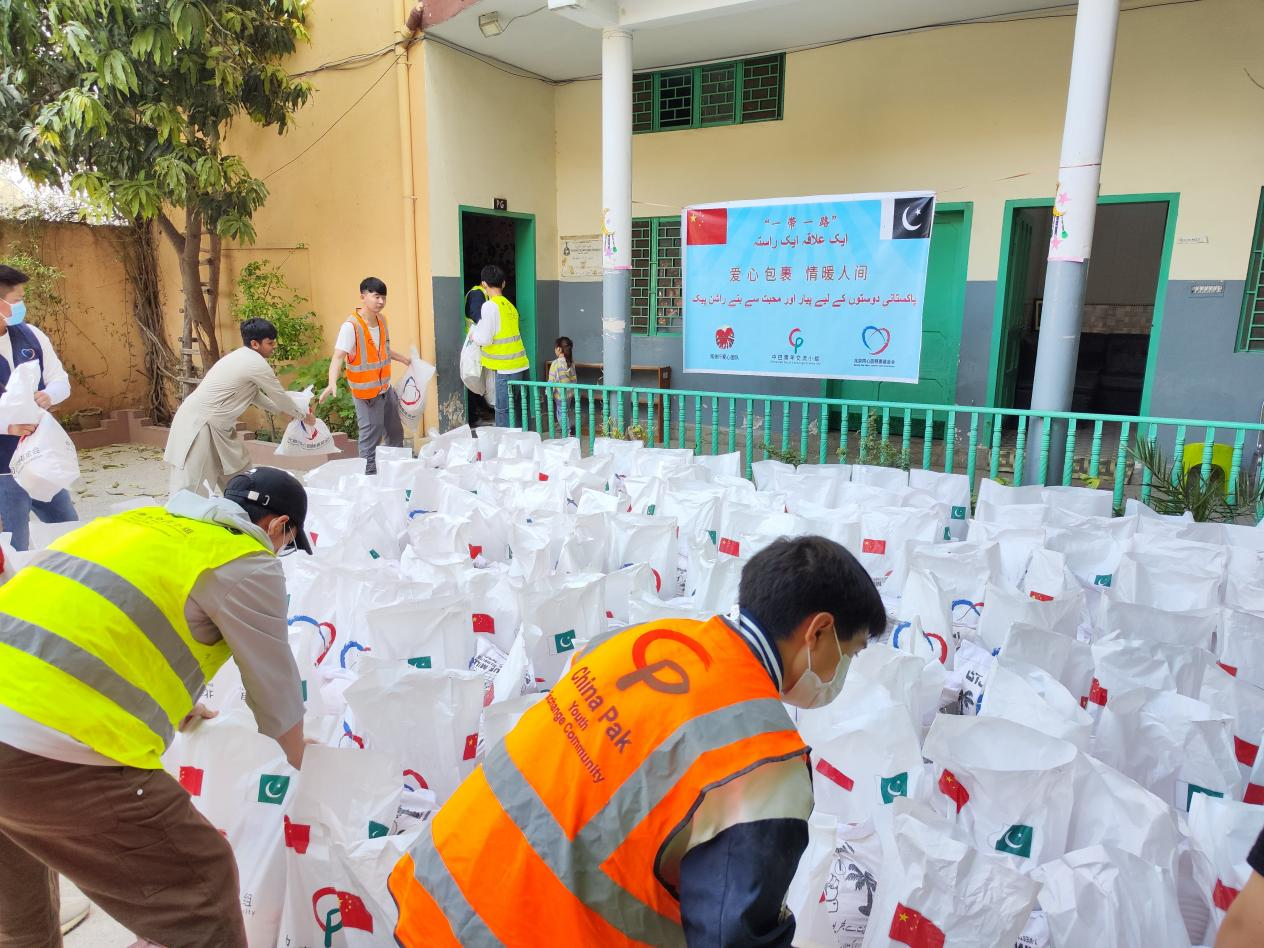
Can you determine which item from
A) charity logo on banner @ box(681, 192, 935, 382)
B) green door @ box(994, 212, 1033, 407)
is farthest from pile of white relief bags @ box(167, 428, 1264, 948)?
green door @ box(994, 212, 1033, 407)

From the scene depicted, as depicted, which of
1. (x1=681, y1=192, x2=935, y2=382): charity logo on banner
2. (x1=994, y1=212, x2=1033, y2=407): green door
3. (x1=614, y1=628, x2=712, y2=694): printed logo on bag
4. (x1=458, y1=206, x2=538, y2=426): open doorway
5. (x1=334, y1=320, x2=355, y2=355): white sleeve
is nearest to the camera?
(x1=614, y1=628, x2=712, y2=694): printed logo on bag

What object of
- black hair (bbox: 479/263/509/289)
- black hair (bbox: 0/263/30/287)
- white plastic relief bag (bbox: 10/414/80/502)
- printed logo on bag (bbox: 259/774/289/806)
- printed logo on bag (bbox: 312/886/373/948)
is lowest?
printed logo on bag (bbox: 312/886/373/948)

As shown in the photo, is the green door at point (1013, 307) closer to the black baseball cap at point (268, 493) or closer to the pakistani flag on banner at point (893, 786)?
the pakistani flag on banner at point (893, 786)

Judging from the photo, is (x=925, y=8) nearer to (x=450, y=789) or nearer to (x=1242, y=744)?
(x=1242, y=744)

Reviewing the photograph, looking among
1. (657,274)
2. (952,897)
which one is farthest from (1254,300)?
(952,897)

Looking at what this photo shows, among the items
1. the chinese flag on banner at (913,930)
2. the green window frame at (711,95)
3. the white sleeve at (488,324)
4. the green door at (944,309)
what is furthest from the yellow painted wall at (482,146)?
the chinese flag on banner at (913,930)

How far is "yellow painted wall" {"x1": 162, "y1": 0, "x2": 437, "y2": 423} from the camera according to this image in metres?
6.61

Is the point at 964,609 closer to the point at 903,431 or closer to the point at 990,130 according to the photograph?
the point at 903,431

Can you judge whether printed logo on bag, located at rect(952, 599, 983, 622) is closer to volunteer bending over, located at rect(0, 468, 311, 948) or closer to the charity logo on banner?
volunteer bending over, located at rect(0, 468, 311, 948)

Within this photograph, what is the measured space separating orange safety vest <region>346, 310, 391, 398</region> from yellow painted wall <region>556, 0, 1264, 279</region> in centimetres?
346

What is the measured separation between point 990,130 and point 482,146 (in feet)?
13.5

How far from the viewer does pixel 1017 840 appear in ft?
5.23

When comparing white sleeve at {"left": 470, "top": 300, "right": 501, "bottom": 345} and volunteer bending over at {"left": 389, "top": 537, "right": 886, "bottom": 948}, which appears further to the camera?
white sleeve at {"left": 470, "top": 300, "right": 501, "bottom": 345}

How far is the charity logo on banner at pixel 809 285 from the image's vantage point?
189 inches
